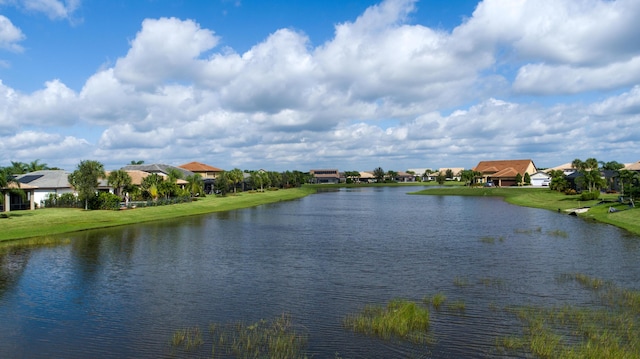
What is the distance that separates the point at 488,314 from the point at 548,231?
28806 mm

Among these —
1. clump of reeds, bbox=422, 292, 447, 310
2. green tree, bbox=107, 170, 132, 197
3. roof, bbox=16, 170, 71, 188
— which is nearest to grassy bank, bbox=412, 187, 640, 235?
clump of reeds, bbox=422, 292, 447, 310

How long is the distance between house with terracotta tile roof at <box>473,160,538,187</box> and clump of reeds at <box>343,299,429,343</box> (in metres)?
133

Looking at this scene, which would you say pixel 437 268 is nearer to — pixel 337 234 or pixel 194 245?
pixel 337 234

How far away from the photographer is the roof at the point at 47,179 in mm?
66062

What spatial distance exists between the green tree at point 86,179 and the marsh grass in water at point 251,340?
4953 cm

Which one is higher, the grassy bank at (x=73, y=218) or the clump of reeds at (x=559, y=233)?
the grassy bank at (x=73, y=218)

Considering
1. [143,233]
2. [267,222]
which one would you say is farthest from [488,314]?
[267,222]

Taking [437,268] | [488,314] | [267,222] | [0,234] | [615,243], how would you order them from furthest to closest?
1. [267,222]
2. [0,234]
3. [615,243]
4. [437,268]
5. [488,314]

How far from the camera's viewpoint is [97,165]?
61312mm

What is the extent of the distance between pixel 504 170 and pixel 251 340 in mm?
147262

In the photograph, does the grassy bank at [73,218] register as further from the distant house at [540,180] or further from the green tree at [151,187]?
the distant house at [540,180]

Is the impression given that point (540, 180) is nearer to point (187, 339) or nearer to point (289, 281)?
point (289, 281)

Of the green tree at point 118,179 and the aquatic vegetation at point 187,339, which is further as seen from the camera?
the green tree at point 118,179

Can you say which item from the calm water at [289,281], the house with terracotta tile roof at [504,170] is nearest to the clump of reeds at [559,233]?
the calm water at [289,281]
